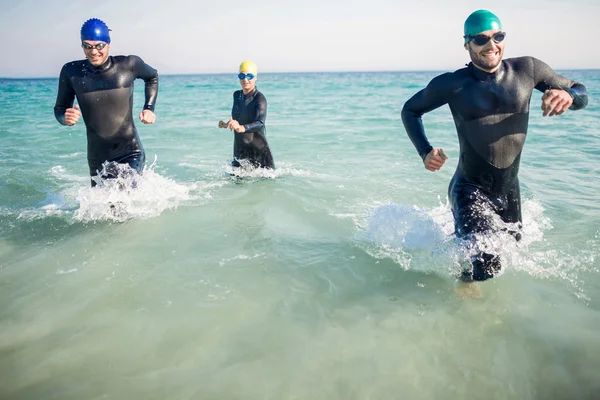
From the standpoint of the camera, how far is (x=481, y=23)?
3.12 metres

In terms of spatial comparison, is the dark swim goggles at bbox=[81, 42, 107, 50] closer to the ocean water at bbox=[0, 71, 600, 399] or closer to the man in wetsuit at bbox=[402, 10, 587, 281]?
the ocean water at bbox=[0, 71, 600, 399]

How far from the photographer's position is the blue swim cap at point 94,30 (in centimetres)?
438

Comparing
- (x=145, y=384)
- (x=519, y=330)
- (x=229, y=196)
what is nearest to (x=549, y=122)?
(x=229, y=196)

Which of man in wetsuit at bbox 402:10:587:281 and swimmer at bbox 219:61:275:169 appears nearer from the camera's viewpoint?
man in wetsuit at bbox 402:10:587:281

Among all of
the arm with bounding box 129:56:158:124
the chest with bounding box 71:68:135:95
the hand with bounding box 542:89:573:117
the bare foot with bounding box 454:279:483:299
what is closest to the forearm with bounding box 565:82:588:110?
the hand with bounding box 542:89:573:117

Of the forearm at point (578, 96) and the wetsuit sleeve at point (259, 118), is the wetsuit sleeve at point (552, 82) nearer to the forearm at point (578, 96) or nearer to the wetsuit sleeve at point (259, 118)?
the forearm at point (578, 96)

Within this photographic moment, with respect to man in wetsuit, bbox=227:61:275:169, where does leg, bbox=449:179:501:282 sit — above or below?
→ below

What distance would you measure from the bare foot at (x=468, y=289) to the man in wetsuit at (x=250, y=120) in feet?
12.3

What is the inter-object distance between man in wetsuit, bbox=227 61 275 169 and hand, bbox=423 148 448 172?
347cm

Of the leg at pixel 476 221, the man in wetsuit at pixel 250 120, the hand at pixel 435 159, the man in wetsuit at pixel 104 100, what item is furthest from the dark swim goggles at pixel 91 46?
the leg at pixel 476 221

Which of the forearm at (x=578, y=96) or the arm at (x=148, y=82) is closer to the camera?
the forearm at (x=578, y=96)

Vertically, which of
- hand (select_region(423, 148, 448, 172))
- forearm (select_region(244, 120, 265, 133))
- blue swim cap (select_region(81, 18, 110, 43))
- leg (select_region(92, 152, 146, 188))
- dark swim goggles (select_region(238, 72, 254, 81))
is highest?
blue swim cap (select_region(81, 18, 110, 43))

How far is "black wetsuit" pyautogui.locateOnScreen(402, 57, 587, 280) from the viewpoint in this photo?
3221 mm

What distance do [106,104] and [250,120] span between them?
8.08ft
